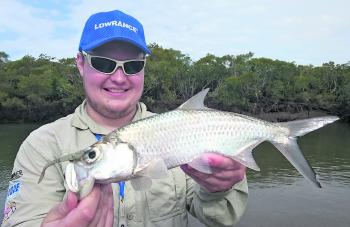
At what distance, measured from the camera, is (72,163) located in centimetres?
308

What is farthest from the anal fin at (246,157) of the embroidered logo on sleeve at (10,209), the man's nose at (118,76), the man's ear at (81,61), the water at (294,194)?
the water at (294,194)

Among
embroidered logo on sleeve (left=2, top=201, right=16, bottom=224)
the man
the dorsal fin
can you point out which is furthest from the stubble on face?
embroidered logo on sleeve (left=2, top=201, right=16, bottom=224)

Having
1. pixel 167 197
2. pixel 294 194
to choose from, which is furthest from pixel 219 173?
pixel 294 194

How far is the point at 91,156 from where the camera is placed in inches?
121

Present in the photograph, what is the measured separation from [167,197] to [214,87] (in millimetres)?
77273

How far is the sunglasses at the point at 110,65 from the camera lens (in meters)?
4.08

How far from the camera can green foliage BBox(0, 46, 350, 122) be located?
72.4 metres

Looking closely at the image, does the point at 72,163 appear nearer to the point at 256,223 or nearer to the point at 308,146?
the point at 256,223

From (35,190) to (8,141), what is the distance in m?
45.4

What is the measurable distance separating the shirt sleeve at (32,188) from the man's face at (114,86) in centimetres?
67

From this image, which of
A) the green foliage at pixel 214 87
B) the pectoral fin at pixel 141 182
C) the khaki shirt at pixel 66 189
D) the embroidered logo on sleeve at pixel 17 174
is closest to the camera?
the pectoral fin at pixel 141 182

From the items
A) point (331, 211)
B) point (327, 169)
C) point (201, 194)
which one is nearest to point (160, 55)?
point (327, 169)

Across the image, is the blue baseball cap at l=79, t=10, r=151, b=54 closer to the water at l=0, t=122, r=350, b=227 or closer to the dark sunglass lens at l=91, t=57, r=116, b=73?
the dark sunglass lens at l=91, t=57, r=116, b=73

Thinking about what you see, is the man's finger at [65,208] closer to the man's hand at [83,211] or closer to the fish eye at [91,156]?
the man's hand at [83,211]
